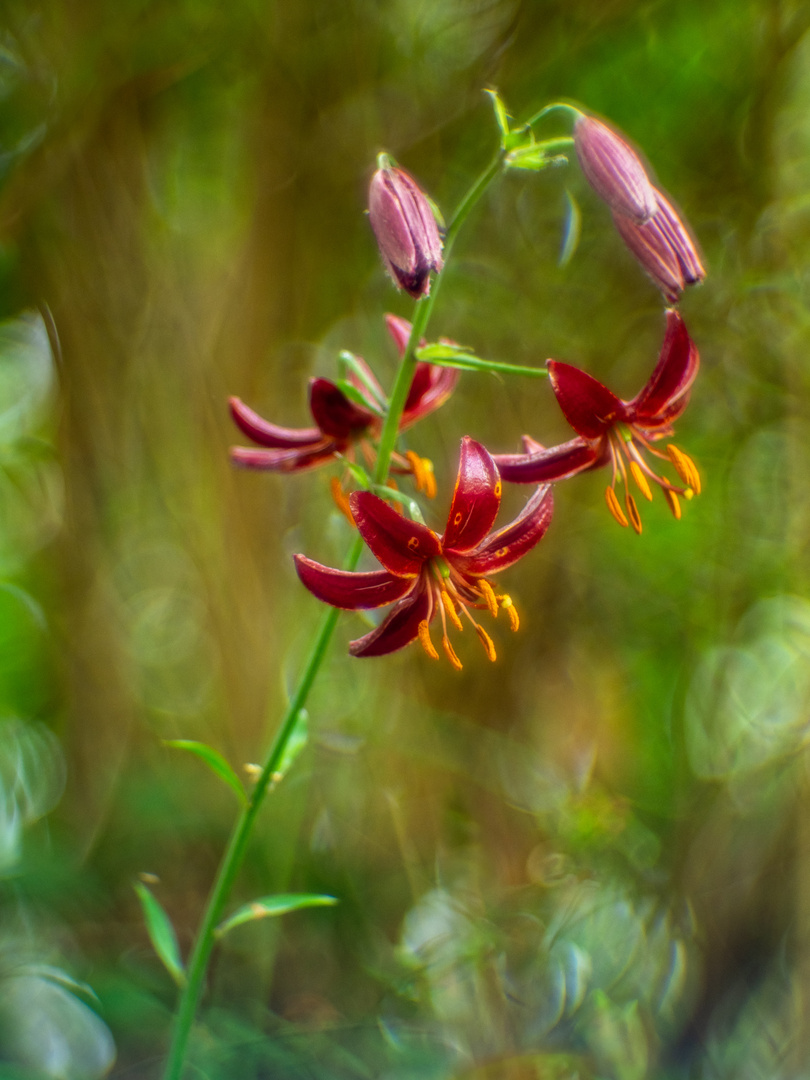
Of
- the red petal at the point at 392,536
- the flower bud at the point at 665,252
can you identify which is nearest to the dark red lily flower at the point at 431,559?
the red petal at the point at 392,536

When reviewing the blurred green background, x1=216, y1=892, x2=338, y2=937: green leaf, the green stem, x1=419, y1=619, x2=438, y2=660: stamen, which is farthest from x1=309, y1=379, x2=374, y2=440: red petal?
the blurred green background

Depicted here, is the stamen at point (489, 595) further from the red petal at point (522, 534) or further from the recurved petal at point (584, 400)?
the recurved petal at point (584, 400)

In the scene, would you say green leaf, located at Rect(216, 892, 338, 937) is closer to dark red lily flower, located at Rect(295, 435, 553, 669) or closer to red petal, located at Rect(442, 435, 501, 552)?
dark red lily flower, located at Rect(295, 435, 553, 669)

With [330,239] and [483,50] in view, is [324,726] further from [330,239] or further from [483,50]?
[483,50]

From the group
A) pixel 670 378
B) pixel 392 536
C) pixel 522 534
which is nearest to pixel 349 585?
pixel 392 536

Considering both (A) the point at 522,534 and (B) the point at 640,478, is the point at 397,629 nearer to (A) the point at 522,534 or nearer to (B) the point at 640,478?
(A) the point at 522,534
